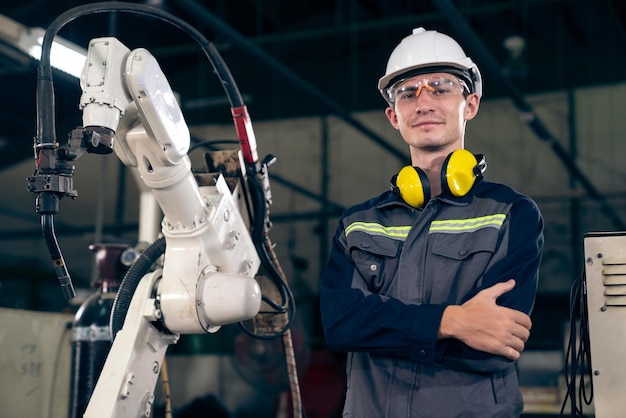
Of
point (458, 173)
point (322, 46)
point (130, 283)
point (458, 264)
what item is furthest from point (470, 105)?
point (322, 46)

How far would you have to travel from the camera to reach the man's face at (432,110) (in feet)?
6.20

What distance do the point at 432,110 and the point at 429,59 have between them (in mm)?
155

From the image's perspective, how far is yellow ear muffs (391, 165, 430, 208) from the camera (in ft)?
5.96

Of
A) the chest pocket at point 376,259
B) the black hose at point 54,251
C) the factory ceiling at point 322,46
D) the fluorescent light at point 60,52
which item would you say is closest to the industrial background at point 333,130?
the factory ceiling at point 322,46

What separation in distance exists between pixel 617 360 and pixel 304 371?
4550 millimetres

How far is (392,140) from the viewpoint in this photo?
27.8ft

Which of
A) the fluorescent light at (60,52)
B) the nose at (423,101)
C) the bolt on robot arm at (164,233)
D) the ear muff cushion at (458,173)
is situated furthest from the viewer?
the fluorescent light at (60,52)

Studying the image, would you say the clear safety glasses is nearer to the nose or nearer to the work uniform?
the nose

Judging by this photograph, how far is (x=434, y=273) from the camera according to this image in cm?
172

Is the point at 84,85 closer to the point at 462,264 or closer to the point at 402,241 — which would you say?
the point at 402,241

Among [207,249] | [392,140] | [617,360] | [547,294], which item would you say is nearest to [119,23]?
[392,140]

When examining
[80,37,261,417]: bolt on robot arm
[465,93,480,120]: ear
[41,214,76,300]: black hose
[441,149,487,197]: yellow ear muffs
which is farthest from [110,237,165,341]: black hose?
[465,93,480,120]: ear

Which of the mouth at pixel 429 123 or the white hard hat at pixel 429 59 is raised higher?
the white hard hat at pixel 429 59

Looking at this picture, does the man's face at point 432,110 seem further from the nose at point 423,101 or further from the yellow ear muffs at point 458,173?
the yellow ear muffs at point 458,173
